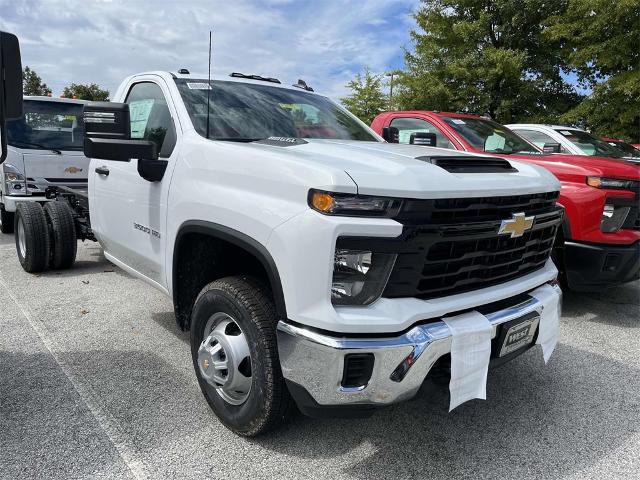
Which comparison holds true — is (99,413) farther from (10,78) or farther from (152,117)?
(152,117)

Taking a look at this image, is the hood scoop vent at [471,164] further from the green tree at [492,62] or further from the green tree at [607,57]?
the green tree at [492,62]

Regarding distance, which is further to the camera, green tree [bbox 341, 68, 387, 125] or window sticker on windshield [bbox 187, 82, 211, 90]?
green tree [bbox 341, 68, 387, 125]

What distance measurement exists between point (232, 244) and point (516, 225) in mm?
1415

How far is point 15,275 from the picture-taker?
18.4 ft

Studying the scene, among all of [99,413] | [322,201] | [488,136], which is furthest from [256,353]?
[488,136]

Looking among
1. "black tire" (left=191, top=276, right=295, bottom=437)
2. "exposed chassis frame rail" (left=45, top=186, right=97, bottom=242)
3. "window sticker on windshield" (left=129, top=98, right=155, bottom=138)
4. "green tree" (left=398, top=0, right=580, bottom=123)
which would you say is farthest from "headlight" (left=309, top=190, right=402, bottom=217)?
"green tree" (left=398, top=0, right=580, bottom=123)

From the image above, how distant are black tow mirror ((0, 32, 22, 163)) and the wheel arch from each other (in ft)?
3.04

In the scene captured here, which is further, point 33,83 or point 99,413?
point 33,83

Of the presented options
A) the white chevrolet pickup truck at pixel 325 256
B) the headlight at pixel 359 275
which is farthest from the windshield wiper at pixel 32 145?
the headlight at pixel 359 275

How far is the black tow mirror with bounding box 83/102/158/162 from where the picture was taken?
278cm

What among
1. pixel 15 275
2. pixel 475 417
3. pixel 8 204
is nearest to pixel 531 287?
pixel 475 417

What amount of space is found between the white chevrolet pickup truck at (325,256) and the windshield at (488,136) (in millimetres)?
2960

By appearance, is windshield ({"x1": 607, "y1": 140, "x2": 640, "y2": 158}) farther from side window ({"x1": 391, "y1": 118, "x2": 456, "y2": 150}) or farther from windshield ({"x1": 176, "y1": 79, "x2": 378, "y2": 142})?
windshield ({"x1": 176, "y1": 79, "x2": 378, "y2": 142})

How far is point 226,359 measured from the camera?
8.44ft
